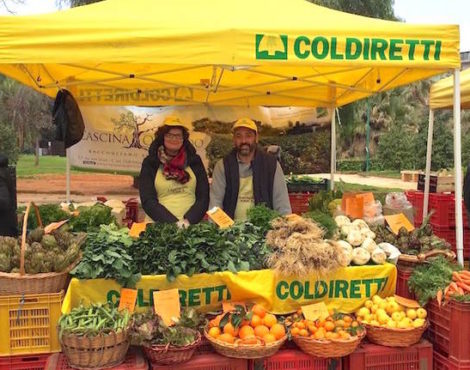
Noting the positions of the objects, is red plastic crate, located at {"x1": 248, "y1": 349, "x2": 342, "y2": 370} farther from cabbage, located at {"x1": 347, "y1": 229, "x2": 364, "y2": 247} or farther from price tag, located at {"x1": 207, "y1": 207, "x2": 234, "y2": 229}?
price tag, located at {"x1": 207, "y1": 207, "x2": 234, "y2": 229}

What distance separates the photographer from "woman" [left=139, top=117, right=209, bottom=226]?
4.53 metres

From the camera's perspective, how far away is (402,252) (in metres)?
4.06

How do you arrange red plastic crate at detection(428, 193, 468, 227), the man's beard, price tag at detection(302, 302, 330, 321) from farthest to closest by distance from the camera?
1. red plastic crate at detection(428, 193, 468, 227)
2. the man's beard
3. price tag at detection(302, 302, 330, 321)

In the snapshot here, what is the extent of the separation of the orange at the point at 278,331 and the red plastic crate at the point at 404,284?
1.19m

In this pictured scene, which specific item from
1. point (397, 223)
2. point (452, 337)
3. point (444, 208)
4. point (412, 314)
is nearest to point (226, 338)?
point (412, 314)

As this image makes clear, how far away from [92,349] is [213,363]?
754 mm

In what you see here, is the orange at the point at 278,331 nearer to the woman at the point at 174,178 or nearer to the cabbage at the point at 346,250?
the cabbage at the point at 346,250

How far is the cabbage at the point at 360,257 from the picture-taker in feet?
12.2

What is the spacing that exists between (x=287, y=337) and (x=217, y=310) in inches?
21.9

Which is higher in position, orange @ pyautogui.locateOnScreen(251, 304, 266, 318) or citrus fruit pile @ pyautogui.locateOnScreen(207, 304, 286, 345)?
orange @ pyautogui.locateOnScreen(251, 304, 266, 318)

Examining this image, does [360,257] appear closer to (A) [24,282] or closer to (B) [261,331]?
(B) [261,331]

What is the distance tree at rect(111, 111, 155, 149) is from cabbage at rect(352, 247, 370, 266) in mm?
4660

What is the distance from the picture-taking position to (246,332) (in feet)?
10.3

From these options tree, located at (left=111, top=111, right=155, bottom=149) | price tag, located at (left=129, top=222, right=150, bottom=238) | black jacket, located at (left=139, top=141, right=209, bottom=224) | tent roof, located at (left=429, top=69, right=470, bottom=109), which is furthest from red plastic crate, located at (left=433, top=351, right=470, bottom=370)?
tree, located at (left=111, top=111, right=155, bottom=149)
